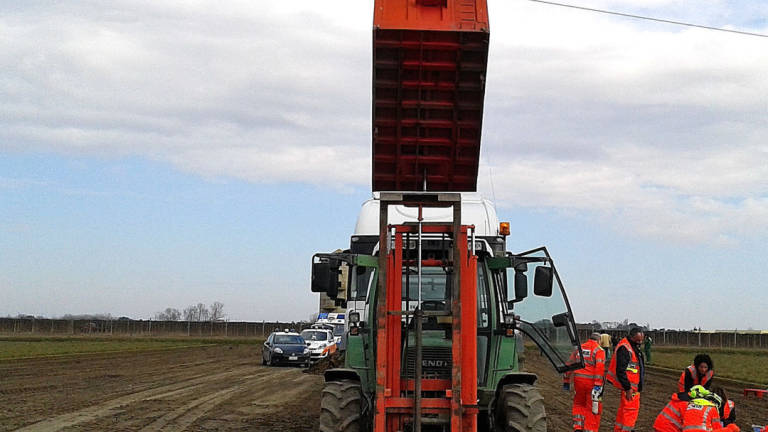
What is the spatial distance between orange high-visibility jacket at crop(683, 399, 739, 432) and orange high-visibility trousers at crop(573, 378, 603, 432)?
3.94 m

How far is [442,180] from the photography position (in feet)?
31.5

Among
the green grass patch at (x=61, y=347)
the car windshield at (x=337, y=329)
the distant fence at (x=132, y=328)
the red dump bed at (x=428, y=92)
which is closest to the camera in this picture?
the red dump bed at (x=428, y=92)

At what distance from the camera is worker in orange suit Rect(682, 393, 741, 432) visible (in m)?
8.33

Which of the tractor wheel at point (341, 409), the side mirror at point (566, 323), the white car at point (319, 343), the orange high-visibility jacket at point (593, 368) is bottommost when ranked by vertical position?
the white car at point (319, 343)

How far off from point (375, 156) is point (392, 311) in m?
1.66

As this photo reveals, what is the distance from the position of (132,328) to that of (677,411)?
Result: 84.7 meters

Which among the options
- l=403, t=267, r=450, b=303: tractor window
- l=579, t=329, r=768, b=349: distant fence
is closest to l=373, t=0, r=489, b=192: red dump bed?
l=403, t=267, r=450, b=303: tractor window

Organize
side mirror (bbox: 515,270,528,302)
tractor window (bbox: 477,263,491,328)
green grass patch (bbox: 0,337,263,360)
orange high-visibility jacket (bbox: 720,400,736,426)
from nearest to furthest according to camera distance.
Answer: orange high-visibility jacket (bbox: 720,400,736,426), tractor window (bbox: 477,263,491,328), side mirror (bbox: 515,270,528,302), green grass patch (bbox: 0,337,263,360)

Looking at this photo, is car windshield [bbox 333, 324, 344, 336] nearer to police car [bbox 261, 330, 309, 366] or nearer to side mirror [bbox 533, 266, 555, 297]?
police car [bbox 261, 330, 309, 366]

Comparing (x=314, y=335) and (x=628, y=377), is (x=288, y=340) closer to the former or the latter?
(x=314, y=335)

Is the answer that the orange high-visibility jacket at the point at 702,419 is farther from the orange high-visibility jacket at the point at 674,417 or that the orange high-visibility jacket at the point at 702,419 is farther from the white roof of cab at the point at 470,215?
the white roof of cab at the point at 470,215

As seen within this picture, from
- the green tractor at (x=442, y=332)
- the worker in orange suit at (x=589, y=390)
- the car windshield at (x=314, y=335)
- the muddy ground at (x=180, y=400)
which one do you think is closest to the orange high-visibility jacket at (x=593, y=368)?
the worker in orange suit at (x=589, y=390)

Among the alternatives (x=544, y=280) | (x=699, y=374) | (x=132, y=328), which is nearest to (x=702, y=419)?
(x=699, y=374)

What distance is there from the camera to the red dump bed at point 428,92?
28.3 ft
